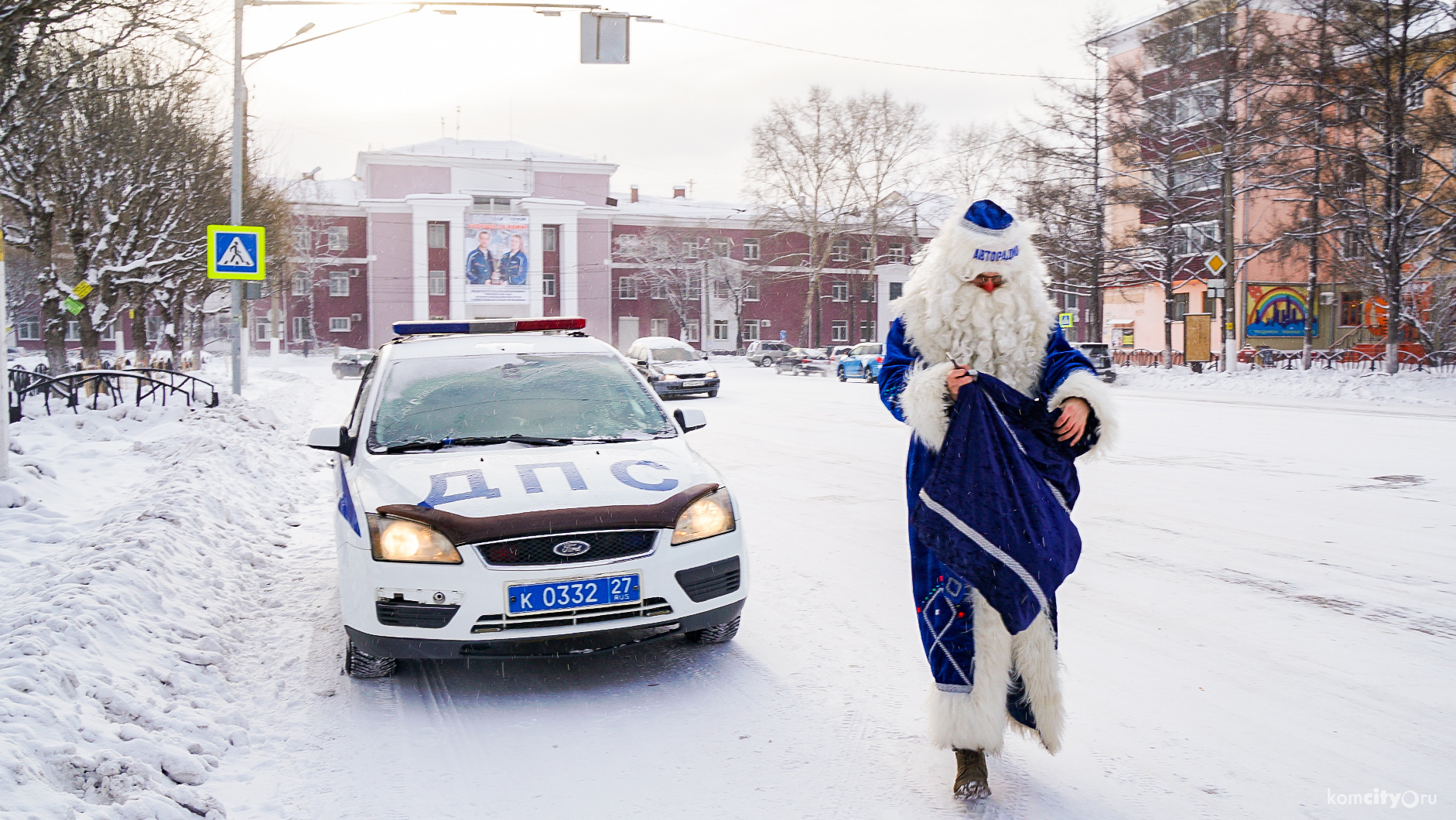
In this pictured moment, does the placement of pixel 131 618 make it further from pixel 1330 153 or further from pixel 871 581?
pixel 1330 153

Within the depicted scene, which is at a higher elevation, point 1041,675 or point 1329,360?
point 1329,360

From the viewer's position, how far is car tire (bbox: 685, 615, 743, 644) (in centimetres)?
477

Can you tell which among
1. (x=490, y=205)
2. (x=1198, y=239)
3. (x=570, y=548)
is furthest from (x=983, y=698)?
(x=490, y=205)

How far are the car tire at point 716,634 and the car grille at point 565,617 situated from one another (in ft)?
1.95

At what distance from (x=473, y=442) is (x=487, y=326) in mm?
1907

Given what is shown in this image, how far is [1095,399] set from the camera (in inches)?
127

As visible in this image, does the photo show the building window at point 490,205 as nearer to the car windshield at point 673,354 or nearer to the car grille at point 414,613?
the car windshield at point 673,354

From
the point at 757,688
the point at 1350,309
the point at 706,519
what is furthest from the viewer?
the point at 1350,309

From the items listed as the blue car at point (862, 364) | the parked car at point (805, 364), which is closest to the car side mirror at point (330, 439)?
the blue car at point (862, 364)

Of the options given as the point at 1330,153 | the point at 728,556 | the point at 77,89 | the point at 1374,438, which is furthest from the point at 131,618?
the point at 1330,153

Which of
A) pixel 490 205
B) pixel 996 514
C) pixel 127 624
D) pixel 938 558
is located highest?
pixel 490 205

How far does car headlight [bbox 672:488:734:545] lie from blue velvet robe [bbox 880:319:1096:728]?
1264 millimetres

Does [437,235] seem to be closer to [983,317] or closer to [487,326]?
[487,326]

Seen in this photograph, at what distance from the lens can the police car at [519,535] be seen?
4.07 metres
